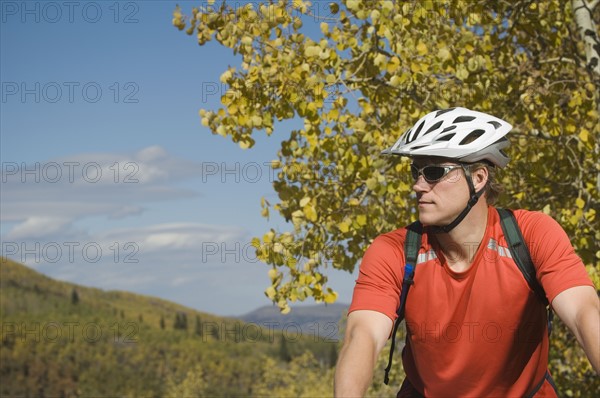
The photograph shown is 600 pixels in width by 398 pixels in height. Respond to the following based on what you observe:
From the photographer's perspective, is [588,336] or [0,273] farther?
[0,273]

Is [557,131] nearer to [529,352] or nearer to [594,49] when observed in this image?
[594,49]

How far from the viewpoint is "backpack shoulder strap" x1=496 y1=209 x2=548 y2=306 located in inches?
159

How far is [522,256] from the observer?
13.2ft

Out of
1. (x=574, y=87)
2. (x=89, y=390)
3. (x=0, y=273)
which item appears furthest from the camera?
(x=0, y=273)

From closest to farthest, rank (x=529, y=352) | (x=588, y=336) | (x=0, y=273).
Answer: (x=588, y=336), (x=529, y=352), (x=0, y=273)

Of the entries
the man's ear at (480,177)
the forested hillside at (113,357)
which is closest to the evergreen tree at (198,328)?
the forested hillside at (113,357)

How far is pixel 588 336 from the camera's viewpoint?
3568 millimetres

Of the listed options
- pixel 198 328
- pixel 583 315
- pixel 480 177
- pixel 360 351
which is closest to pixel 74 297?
pixel 198 328

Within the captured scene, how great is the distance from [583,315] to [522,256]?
51 cm

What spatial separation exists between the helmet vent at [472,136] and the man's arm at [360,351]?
116cm

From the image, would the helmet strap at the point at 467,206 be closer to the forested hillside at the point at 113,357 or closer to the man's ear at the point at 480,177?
the man's ear at the point at 480,177

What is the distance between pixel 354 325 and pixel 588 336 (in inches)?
42.2

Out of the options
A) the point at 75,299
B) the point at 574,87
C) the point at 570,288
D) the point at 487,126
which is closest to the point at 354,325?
the point at 570,288

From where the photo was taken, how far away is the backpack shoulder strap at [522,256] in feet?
13.2
